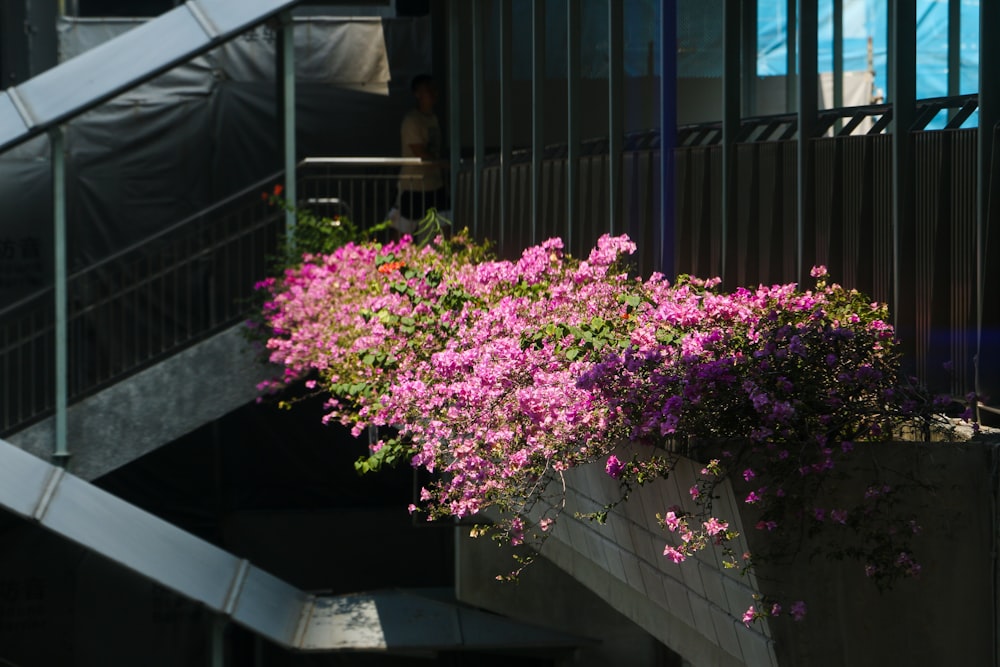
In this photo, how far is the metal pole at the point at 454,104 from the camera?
46.8 ft

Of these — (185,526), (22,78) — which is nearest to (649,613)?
(185,526)

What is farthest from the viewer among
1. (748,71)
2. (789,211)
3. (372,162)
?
(372,162)

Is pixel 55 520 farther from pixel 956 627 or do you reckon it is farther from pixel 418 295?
pixel 956 627

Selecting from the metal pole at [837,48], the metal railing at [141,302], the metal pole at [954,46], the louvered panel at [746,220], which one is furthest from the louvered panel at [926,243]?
the metal railing at [141,302]

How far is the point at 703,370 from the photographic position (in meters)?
4.75

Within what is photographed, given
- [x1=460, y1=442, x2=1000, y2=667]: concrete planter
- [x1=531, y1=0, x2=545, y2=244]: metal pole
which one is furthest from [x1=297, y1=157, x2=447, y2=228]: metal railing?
[x1=460, y1=442, x2=1000, y2=667]: concrete planter

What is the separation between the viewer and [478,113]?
13273 millimetres

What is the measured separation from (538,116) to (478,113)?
8.18 ft

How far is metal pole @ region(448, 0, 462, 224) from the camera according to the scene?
14.3 metres

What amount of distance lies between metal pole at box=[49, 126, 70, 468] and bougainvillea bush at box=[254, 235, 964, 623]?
541 cm

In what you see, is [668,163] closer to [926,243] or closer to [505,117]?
[926,243]

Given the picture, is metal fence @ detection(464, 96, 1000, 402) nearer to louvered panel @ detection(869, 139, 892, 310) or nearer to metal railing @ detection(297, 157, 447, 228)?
louvered panel @ detection(869, 139, 892, 310)

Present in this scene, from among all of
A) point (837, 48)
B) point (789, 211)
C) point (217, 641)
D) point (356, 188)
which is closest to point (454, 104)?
point (356, 188)

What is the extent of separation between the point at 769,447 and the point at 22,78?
14.7 m
